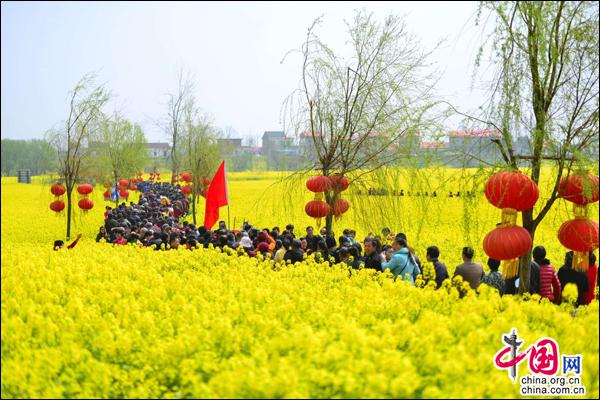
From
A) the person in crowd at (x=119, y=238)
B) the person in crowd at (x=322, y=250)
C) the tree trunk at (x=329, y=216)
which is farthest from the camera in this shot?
the person in crowd at (x=119, y=238)

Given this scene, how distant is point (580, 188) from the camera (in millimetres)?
6812

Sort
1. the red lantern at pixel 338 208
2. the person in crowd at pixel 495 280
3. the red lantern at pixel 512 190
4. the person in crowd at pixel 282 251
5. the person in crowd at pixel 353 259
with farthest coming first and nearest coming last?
1. the red lantern at pixel 338 208
2. the person in crowd at pixel 282 251
3. the person in crowd at pixel 353 259
4. the person in crowd at pixel 495 280
5. the red lantern at pixel 512 190

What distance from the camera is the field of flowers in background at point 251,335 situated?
3803 millimetres

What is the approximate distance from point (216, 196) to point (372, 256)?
6.27m

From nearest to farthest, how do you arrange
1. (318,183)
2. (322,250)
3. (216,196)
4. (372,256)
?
(372,256) < (322,250) < (318,183) < (216,196)

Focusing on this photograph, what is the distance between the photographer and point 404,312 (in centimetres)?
562

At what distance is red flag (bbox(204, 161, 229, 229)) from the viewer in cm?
1399

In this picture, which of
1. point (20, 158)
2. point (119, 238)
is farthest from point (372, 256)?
point (20, 158)

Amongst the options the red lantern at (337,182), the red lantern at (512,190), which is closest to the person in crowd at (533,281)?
the red lantern at (512,190)

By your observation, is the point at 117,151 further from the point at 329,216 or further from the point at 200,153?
the point at 329,216

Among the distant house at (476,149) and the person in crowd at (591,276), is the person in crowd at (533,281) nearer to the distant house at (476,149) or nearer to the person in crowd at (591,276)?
the person in crowd at (591,276)

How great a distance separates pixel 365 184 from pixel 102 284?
653cm

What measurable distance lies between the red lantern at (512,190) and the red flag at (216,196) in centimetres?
803

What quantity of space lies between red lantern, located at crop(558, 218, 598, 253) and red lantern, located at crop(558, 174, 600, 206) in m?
0.30
